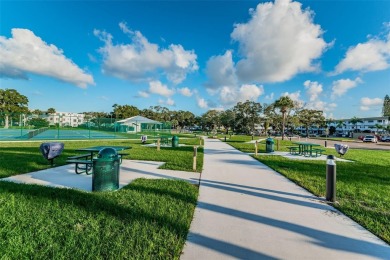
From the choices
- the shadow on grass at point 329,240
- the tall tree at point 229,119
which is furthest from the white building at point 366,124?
the shadow on grass at point 329,240

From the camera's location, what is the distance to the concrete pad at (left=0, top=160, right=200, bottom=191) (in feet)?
18.8

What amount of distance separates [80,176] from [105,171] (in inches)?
79.6

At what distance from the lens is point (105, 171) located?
16.7 feet

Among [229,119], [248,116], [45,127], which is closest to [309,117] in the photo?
[248,116]

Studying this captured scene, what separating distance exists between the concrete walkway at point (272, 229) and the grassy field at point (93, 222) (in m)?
0.34

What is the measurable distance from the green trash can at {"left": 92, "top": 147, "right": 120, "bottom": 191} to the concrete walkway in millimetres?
2133

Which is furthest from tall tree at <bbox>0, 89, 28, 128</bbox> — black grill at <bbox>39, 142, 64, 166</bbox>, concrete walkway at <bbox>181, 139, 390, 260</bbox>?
concrete walkway at <bbox>181, 139, 390, 260</bbox>

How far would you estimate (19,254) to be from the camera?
265cm

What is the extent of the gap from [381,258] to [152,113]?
96368 mm

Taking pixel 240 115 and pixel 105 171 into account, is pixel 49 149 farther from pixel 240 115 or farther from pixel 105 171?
pixel 240 115

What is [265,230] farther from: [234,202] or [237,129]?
[237,129]

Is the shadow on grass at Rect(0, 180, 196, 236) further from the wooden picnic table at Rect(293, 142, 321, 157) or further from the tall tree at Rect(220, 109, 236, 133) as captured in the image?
the tall tree at Rect(220, 109, 236, 133)

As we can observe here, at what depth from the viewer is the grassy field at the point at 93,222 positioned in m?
2.74

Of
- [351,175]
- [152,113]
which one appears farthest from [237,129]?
[351,175]
